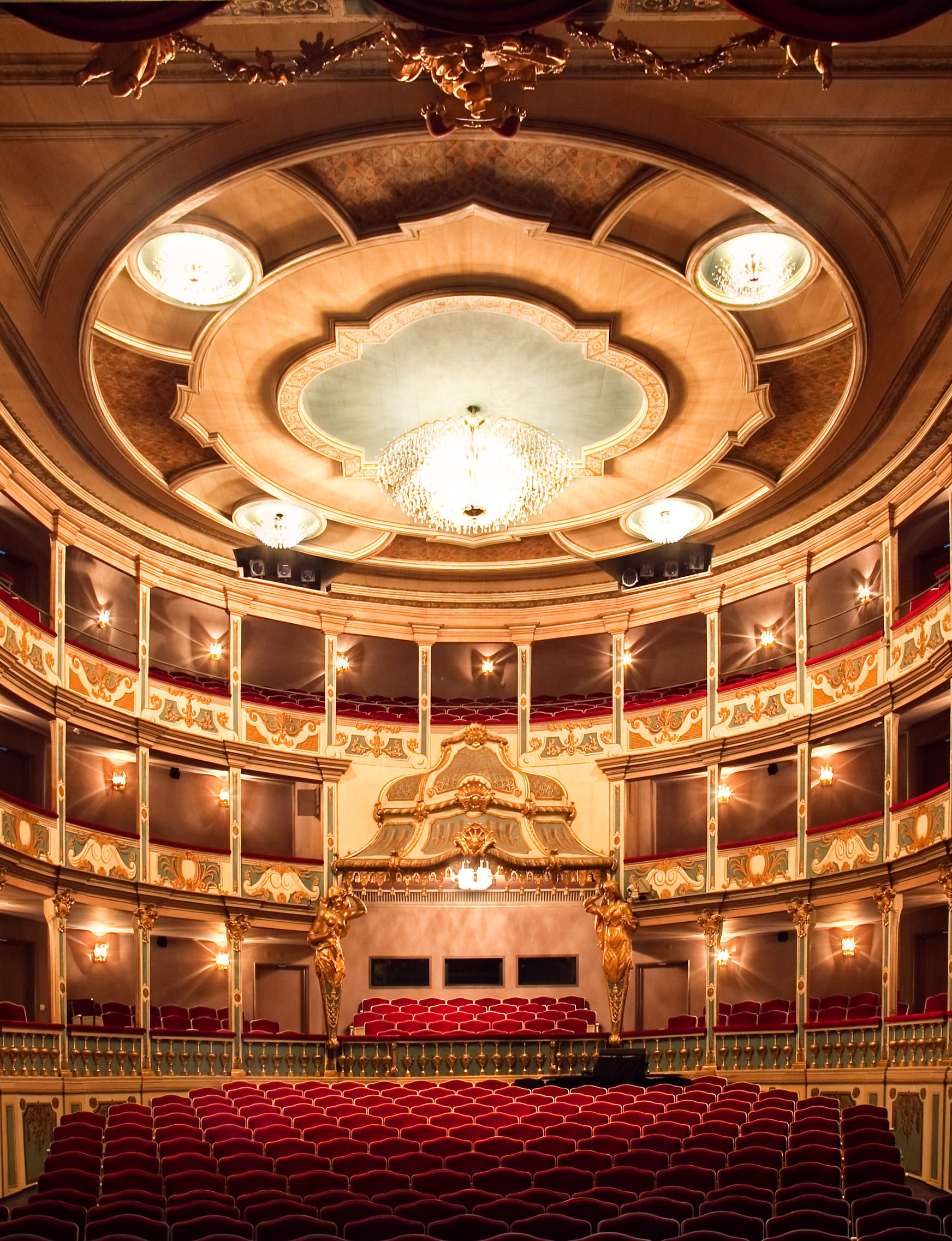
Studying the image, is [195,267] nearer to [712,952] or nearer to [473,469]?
[473,469]

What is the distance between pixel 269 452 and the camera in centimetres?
1684

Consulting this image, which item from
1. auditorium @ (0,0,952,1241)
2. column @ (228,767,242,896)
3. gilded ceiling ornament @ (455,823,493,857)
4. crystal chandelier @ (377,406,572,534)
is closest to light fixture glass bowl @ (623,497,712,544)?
auditorium @ (0,0,952,1241)

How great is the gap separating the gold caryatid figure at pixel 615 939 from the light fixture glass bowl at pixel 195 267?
1129 cm

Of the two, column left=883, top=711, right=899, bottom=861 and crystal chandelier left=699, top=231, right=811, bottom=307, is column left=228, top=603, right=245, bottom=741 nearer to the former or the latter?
column left=883, top=711, right=899, bottom=861

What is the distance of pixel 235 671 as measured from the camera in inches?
809

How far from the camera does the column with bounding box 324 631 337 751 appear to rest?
69.9ft

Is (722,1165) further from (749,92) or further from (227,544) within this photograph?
(227,544)

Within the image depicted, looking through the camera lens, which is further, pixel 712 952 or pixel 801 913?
pixel 712 952

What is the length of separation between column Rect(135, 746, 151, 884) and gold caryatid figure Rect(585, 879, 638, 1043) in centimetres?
676

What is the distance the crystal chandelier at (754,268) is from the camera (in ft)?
39.5

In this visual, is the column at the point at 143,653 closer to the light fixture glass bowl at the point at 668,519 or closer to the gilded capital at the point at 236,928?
the gilded capital at the point at 236,928

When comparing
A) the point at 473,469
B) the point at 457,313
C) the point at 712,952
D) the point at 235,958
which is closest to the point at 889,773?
the point at 712,952

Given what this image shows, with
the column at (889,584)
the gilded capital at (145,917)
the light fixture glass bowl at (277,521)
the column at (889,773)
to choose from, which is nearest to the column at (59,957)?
the gilded capital at (145,917)

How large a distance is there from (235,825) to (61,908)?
3950 millimetres
